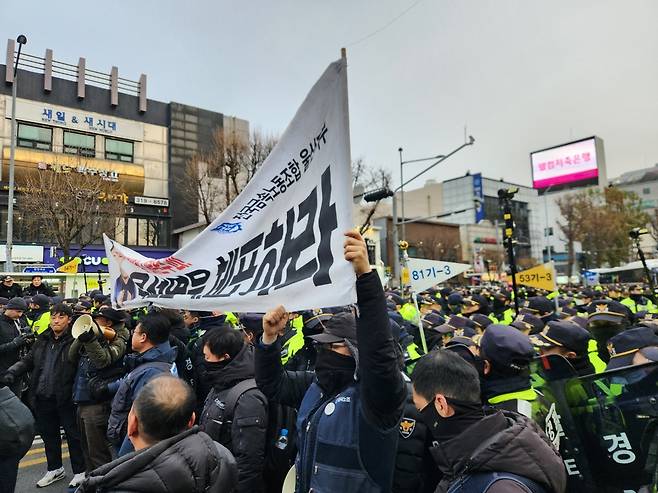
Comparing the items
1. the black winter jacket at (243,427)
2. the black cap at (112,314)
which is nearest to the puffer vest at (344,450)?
the black winter jacket at (243,427)

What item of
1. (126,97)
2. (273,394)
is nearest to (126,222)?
(126,97)

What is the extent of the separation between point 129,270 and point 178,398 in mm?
2472

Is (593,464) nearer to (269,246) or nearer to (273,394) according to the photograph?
(273,394)

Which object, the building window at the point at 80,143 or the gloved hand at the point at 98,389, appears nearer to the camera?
the gloved hand at the point at 98,389

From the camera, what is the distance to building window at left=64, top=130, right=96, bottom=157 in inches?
1112

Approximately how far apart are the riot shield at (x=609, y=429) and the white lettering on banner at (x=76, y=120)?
32.5m

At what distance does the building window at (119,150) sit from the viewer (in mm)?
29938

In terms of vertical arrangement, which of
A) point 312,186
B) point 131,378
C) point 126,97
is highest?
point 126,97

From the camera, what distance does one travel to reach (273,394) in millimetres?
2902

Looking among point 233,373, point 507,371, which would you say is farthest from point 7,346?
point 507,371

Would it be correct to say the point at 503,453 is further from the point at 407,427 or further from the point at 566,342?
the point at 566,342

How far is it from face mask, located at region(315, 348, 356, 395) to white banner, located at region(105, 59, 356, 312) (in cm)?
37

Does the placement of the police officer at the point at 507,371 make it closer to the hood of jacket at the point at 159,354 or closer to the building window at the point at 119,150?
the hood of jacket at the point at 159,354

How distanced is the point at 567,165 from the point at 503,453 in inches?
2942
